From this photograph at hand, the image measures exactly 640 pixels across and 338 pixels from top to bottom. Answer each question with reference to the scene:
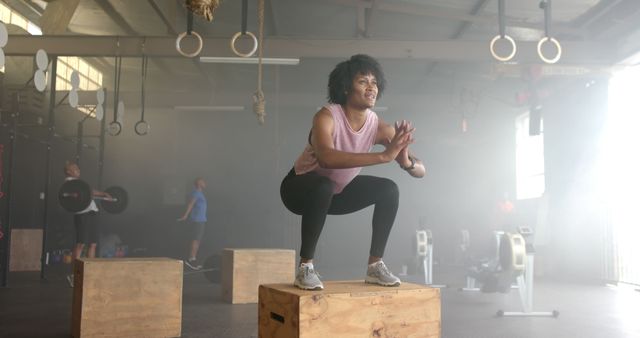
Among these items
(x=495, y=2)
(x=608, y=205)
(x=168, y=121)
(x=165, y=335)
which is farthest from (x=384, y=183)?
(x=168, y=121)

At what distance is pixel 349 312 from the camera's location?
179 centimetres

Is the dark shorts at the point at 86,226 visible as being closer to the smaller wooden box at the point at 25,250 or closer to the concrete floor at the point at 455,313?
the concrete floor at the point at 455,313

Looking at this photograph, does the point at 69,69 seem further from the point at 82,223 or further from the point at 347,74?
the point at 347,74

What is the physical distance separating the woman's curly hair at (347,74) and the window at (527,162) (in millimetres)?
7686

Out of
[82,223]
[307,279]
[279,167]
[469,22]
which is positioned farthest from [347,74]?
[279,167]

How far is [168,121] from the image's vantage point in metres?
10.7

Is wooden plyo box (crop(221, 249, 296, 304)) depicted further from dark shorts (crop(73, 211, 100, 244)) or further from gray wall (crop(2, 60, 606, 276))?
gray wall (crop(2, 60, 606, 276))

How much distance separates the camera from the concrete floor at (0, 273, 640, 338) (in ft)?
11.1

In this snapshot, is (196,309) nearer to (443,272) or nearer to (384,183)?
(384,183)

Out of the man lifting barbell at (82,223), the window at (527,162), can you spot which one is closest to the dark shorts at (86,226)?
the man lifting barbell at (82,223)

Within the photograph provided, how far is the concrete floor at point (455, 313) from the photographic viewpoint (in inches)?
133

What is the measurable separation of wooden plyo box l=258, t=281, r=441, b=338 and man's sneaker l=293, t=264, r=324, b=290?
30mm

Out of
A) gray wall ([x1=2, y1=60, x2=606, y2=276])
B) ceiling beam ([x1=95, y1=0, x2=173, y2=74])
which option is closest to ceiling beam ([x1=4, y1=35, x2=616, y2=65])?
ceiling beam ([x1=95, y1=0, x2=173, y2=74])

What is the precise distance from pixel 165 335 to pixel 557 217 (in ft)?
21.7
